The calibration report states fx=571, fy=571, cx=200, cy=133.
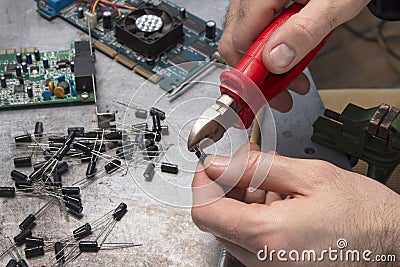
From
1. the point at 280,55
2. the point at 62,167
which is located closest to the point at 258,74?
the point at 280,55

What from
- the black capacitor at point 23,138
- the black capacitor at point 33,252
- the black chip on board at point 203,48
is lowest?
the black capacitor at point 33,252

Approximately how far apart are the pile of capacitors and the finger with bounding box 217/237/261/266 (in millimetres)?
275

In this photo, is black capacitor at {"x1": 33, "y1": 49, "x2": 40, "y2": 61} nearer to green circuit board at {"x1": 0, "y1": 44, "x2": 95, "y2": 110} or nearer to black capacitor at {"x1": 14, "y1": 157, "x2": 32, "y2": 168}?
green circuit board at {"x1": 0, "y1": 44, "x2": 95, "y2": 110}

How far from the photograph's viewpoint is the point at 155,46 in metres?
1.77

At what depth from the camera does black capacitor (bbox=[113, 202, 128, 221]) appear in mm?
1444

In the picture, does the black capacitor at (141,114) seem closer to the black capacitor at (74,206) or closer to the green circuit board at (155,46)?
the green circuit board at (155,46)

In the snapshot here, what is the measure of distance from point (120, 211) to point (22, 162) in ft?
1.03

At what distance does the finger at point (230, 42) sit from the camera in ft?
5.11

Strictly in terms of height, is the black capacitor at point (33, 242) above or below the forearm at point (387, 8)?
below

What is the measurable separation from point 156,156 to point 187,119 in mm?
161

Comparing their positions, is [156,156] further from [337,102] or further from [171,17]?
[337,102]

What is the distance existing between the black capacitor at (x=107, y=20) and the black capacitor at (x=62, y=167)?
1.77 feet

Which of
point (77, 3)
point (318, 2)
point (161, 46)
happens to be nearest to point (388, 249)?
point (318, 2)

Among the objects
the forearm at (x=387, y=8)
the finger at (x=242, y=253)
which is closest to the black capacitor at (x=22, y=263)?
the finger at (x=242, y=253)
